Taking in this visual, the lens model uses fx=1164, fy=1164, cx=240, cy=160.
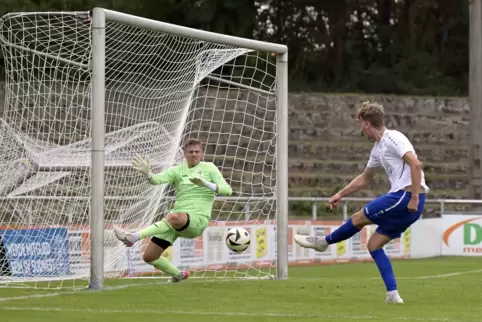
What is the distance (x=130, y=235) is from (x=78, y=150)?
479 cm

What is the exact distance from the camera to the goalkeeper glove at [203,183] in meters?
13.0

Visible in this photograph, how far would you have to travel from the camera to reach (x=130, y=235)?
41.7ft

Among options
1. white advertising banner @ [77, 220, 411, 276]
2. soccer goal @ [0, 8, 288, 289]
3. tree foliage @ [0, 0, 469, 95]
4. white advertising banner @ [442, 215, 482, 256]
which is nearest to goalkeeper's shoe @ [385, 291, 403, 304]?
soccer goal @ [0, 8, 288, 289]

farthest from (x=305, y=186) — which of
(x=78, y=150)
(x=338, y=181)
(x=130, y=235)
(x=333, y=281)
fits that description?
(x=130, y=235)

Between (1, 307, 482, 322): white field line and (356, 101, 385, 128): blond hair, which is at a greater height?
(356, 101, 385, 128): blond hair

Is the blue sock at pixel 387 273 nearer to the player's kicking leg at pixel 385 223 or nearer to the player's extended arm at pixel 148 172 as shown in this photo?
the player's kicking leg at pixel 385 223

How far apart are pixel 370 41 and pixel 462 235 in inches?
545

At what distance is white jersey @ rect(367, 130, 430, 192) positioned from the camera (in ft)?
36.0

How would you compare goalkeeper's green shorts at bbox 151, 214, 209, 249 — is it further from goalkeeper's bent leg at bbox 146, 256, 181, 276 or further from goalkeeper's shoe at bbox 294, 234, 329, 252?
goalkeeper's shoe at bbox 294, 234, 329, 252

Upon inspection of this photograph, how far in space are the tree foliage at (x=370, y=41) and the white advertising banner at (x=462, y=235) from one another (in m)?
10.5

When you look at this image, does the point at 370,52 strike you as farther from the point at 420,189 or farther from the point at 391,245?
the point at 420,189

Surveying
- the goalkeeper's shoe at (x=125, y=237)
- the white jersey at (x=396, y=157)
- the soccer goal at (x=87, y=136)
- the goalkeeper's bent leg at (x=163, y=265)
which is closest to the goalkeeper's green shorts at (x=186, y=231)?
the goalkeeper's bent leg at (x=163, y=265)

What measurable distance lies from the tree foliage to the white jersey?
24720 mm

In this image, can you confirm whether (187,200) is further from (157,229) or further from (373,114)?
(373,114)
